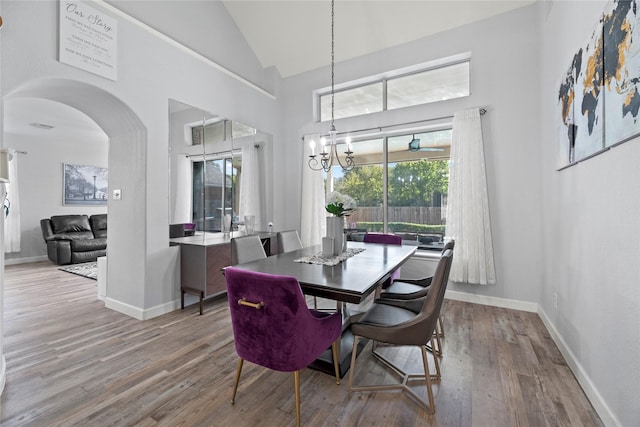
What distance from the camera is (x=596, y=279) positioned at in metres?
1.73

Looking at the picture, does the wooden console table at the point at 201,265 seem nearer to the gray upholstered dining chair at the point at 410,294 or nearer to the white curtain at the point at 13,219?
the gray upholstered dining chair at the point at 410,294

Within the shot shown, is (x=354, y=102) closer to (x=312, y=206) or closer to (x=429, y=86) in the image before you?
(x=429, y=86)

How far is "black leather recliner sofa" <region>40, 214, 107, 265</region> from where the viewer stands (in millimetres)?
5648

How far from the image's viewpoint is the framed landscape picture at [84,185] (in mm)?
6660

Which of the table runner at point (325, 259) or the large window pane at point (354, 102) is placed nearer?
the table runner at point (325, 259)

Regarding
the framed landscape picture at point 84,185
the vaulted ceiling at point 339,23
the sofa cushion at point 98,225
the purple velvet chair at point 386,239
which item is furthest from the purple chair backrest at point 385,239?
the framed landscape picture at point 84,185

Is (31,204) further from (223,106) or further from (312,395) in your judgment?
(312,395)

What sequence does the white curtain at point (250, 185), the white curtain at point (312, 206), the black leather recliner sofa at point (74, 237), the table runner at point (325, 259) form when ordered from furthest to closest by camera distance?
the black leather recliner sofa at point (74, 237) < the white curtain at point (312, 206) < the white curtain at point (250, 185) < the table runner at point (325, 259)

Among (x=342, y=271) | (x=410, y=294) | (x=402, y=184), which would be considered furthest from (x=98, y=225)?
(x=410, y=294)

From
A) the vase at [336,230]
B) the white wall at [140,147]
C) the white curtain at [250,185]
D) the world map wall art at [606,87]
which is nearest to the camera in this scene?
the world map wall art at [606,87]

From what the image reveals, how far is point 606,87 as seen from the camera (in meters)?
1.55

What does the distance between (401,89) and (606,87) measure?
9.22 feet

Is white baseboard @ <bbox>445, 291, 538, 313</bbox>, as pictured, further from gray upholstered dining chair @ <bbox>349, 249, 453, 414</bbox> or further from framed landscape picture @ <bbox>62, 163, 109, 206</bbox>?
framed landscape picture @ <bbox>62, 163, 109, 206</bbox>

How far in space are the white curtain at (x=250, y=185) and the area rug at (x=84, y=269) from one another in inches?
112
